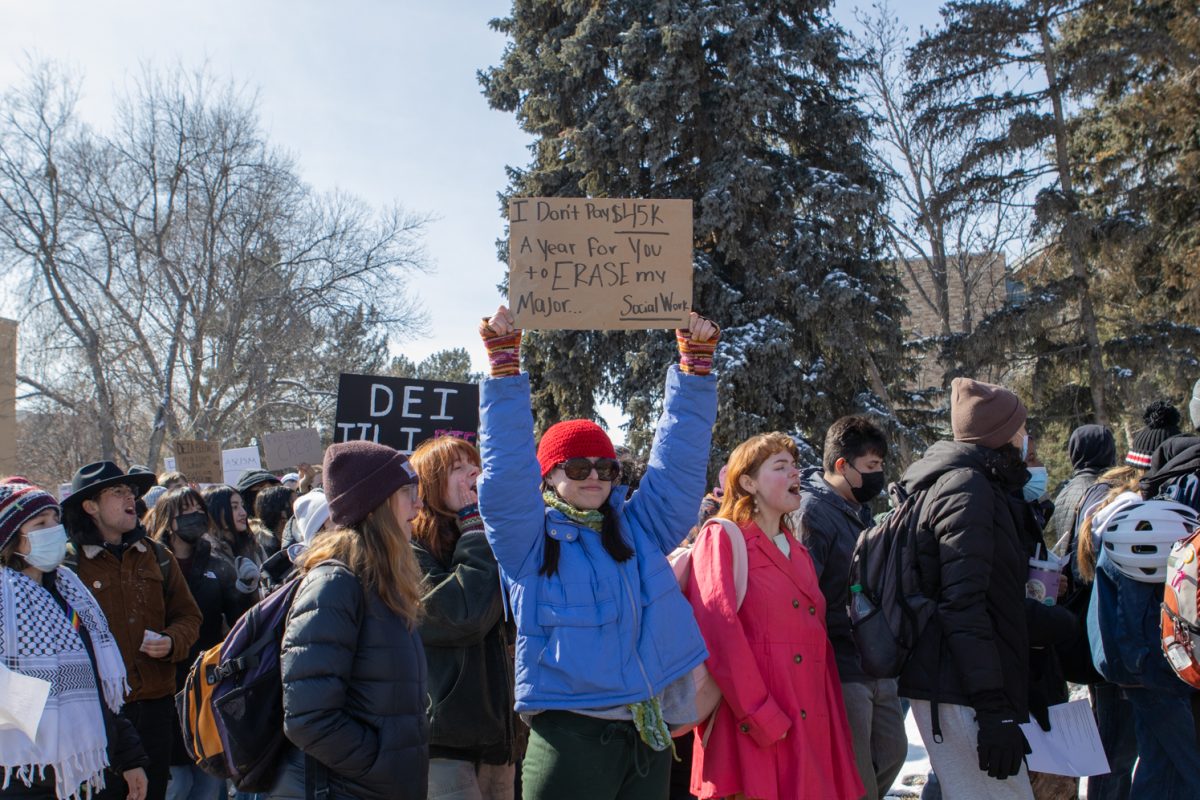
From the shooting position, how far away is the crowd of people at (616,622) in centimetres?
313

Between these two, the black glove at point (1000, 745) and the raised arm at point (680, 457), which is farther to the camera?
the raised arm at point (680, 457)

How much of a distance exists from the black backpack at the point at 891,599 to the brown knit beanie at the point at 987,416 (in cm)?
33

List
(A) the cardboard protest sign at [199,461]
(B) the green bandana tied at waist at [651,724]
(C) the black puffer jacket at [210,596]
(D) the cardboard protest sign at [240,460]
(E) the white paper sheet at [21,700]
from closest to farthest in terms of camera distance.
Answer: (B) the green bandana tied at waist at [651,724], (E) the white paper sheet at [21,700], (C) the black puffer jacket at [210,596], (A) the cardboard protest sign at [199,461], (D) the cardboard protest sign at [240,460]

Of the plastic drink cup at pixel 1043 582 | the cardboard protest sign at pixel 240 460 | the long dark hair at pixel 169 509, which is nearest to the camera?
the plastic drink cup at pixel 1043 582

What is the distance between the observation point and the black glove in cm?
343

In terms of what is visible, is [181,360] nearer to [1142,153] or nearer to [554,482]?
[1142,153]

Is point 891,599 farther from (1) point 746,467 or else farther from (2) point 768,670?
(1) point 746,467

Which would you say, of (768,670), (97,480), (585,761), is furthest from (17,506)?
(768,670)

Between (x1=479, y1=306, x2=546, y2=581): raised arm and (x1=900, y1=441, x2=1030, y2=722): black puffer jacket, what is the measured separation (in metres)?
1.56

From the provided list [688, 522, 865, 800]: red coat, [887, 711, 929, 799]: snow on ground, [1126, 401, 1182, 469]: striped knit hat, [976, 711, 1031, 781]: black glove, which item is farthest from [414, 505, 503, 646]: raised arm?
[1126, 401, 1182, 469]: striped knit hat

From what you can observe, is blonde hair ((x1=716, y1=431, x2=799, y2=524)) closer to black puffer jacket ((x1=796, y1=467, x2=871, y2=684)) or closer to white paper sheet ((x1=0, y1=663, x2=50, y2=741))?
black puffer jacket ((x1=796, y1=467, x2=871, y2=684))

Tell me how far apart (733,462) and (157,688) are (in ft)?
10.0

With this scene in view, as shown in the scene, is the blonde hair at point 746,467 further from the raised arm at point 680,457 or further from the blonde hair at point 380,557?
the blonde hair at point 380,557

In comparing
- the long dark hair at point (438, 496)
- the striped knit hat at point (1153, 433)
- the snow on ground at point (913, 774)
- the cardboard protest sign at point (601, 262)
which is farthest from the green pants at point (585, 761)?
the striped knit hat at point (1153, 433)
